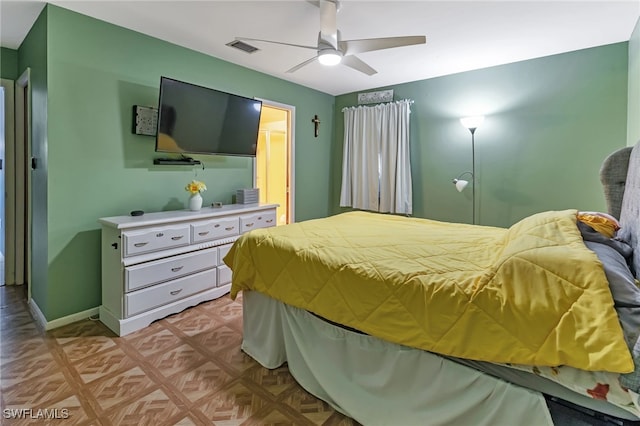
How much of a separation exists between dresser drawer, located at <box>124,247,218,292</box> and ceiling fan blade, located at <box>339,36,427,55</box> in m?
2.13

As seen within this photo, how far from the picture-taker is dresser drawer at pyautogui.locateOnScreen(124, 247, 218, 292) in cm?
261

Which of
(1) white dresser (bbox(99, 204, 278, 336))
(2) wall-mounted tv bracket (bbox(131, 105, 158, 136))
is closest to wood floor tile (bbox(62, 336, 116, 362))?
(1) white dresser (bbox(99, 204, 278, 336))

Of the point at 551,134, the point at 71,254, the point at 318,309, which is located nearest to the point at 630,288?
the point at 318,309

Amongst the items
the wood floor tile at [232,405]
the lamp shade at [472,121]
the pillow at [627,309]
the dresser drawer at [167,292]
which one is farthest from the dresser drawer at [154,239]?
the lamp shade at [472,121]

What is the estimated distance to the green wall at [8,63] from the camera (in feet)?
10.8

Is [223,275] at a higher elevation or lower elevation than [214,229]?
lower

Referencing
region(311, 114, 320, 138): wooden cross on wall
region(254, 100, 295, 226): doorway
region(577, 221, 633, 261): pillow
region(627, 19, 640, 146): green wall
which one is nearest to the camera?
region(577, 221, 633, 261): pillow

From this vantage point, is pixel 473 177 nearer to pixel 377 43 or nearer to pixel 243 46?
pixel 377 43

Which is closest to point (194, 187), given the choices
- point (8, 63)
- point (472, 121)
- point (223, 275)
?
point (223, 275)

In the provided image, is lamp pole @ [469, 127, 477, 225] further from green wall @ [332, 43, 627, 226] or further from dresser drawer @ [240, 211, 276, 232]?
dresser drawer @ [240, 211, 276, 232]

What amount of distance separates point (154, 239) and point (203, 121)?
1.26 m

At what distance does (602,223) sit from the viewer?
184 cm

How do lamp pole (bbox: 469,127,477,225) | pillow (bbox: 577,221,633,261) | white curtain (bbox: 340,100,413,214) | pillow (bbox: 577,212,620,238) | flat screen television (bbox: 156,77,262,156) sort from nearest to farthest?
pillow (bbox: 577,221,633,261)
pillow (bbox: 577,212,620,238)
flat screen television (bbox: 156,77,262,156)
lamp pole (bbox: 469,127,477,225)
white curtain (bbox: 340,100,413,214)

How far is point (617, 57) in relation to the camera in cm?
319
